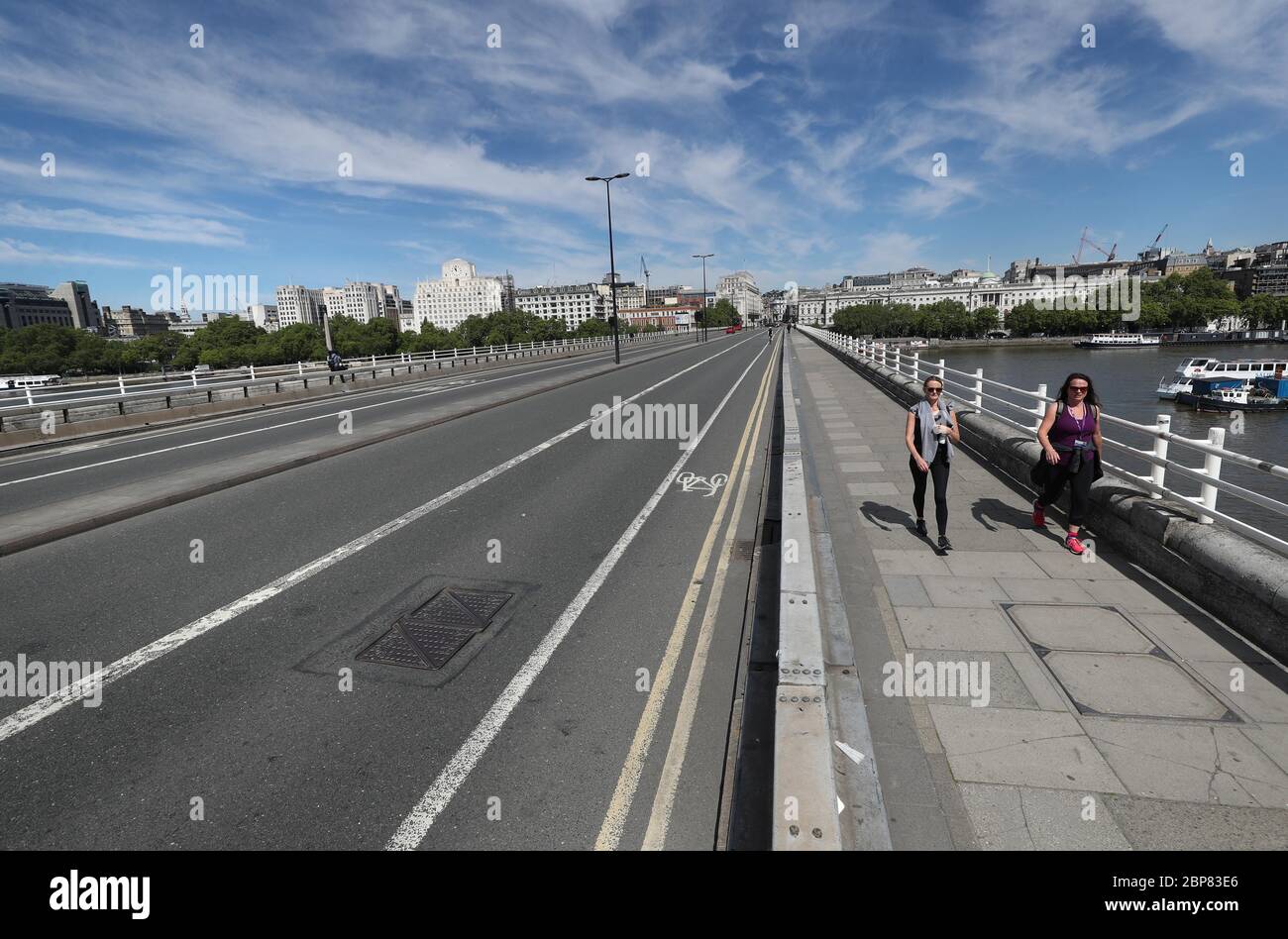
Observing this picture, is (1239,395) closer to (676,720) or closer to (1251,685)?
(1251,685)

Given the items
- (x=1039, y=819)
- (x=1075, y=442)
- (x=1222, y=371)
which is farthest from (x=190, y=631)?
(x=1222, y=371)

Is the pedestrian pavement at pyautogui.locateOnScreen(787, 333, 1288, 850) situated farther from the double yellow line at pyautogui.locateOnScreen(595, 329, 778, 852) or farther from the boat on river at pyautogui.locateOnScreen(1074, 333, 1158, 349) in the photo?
the boat on river at pyautogui.locateOnScreen(1074, 333, 1158, 349)

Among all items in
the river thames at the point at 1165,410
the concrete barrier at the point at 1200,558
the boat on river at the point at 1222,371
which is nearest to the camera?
the concrete barrier at the point at 1200,558

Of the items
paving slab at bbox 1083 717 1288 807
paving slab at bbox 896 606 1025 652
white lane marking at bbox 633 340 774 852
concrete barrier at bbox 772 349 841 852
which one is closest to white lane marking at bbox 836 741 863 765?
concrete barrier at bbox 772 349 841 852

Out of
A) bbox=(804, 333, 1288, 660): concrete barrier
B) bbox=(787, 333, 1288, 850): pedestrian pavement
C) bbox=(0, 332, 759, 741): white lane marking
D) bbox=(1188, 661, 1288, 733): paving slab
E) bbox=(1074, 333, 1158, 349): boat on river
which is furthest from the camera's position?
bbox=(1074, 333, 1158, 349): boat on river

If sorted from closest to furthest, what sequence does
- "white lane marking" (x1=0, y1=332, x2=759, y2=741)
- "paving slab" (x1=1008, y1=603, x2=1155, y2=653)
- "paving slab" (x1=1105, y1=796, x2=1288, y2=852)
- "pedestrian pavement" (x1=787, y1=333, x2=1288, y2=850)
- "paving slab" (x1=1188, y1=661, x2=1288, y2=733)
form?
"paving slab" (x1=1105, y1=796, x2=1288, y2=852) < "pedestrian pavement" (x1=787, y1=333, x2=1288, y2=850) < "paving slab" (x1=1188, y1=661, x2=1288, y2=733) < "white lane marking" (x1=0, y1=332, x2=759, y2=741) < "paving slab" (x1=1008, y1=603, x2=1155, y2=653)

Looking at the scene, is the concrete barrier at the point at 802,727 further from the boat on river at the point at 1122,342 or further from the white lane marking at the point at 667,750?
the boat on river at the point at 1122,342

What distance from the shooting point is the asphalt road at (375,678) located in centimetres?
317

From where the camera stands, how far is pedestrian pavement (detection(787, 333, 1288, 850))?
2955 millimetres

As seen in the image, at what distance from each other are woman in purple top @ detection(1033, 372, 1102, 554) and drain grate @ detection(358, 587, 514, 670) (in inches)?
218

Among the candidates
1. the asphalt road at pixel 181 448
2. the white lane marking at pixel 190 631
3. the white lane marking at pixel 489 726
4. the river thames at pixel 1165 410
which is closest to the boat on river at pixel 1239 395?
the river thames at pixel 1165 410

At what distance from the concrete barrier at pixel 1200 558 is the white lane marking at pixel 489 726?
4.88 meters
